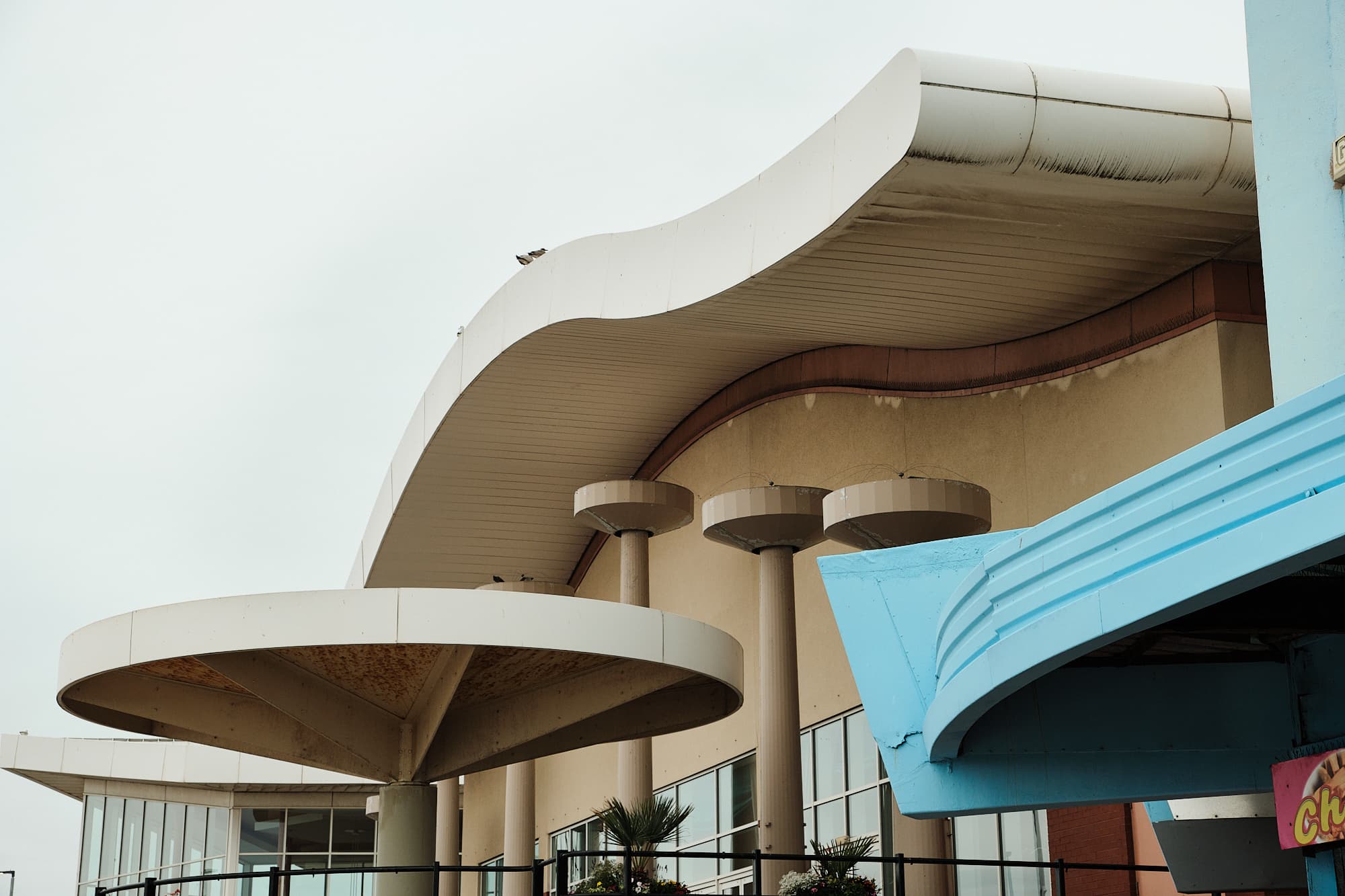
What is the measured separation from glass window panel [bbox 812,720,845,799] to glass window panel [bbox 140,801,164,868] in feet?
69.2

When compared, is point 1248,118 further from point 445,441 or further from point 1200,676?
point 445,441

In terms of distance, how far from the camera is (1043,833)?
1981 cm

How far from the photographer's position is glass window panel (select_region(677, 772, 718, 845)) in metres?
28.3

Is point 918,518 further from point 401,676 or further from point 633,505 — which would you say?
point 401,676

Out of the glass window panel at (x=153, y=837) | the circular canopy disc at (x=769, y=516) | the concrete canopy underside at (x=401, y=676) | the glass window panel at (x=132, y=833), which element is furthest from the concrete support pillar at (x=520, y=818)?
the concrete canopy underside at (x=401, y=676)

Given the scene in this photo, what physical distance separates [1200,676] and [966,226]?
8.67 meters

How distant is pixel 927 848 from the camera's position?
20.0m

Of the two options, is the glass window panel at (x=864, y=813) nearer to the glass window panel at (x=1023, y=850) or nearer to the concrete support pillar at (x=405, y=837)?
the glass window panel at (x=1023, y=850)

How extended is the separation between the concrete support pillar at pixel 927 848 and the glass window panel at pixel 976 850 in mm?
289

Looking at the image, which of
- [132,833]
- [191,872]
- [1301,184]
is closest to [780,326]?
[1301,184]

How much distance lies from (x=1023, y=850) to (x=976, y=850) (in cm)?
91

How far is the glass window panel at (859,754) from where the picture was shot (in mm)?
23109

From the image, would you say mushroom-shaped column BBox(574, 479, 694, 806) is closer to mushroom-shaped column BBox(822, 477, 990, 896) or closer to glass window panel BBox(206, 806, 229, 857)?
mushroom-shaped column BBox(822, 477, 990, 896)

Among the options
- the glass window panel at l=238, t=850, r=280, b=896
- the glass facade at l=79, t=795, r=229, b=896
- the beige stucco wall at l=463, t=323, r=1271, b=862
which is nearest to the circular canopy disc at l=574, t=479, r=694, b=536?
the beige stucco wall at l=463, t=323, r=1271, b=862
